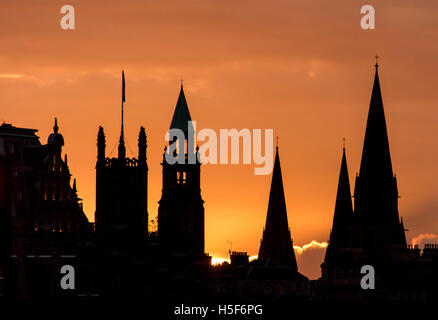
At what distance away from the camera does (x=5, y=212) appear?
107000mm

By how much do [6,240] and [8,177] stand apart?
3.79 metres

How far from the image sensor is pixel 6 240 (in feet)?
353

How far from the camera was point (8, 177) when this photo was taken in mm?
109125

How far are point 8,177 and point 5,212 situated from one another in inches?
113

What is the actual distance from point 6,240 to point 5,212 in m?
1.69
